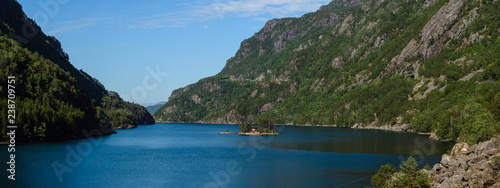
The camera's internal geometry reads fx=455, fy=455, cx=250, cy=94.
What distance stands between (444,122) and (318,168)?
7461 centimetres

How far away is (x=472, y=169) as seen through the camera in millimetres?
52562

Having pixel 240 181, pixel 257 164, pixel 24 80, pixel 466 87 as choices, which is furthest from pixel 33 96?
pixel 466 87

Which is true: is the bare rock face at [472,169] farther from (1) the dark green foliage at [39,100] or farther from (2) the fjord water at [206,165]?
(1) the dark green foliage at [39,100]

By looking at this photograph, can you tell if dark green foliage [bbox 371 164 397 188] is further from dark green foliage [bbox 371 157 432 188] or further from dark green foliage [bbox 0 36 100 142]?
dark green foliage [bbox 0 36 100 142]

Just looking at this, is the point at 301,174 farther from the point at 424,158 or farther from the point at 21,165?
the point at 21,165

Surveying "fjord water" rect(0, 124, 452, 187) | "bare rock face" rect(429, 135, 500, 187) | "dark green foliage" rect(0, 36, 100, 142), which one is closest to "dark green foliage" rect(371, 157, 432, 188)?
"bare rock face" rect(429, 135, 500, 187)

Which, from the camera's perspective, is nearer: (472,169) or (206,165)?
(472,169)

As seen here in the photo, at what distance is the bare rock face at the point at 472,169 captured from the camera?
5009 centimetres

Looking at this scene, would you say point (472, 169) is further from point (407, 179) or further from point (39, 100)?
point (39, 100)

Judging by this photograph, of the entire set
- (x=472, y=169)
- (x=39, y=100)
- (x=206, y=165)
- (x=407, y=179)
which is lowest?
(x=206, y=165)

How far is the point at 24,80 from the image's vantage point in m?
170

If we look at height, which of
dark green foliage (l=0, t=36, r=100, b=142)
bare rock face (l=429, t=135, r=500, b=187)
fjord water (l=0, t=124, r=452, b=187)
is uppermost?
dark green foliage (l=0, t=36, r=100, b=142)

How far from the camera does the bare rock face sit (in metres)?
50.1

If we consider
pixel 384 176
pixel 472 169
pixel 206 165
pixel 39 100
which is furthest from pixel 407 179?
pixel 39 100
